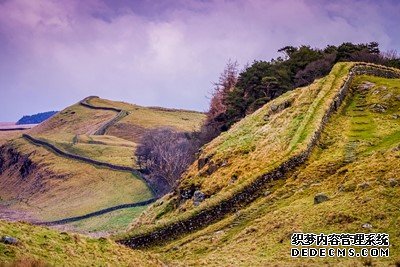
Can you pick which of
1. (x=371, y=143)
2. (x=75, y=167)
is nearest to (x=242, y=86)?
(x=371, y=143)

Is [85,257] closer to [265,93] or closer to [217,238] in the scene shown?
[217,238]

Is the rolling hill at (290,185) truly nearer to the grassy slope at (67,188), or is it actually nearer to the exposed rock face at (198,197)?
the exposed rock face at (198,197)

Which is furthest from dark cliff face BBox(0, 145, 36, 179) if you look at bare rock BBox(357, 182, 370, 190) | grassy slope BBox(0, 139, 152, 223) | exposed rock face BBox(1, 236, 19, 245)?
exposed rock face BBox(1, 236, 19, 245)

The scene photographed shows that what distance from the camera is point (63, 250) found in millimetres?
17766

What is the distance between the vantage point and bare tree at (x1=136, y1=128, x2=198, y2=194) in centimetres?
8681

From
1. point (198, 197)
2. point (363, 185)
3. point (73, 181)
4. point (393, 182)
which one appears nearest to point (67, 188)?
point (73, 181)

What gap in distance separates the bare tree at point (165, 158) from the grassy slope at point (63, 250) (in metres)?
60.8

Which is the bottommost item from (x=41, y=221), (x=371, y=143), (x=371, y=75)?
(x=41, y=221)

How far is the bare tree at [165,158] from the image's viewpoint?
86812 mm

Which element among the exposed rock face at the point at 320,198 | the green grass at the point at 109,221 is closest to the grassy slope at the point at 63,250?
the exposed rock face at the point at 320,198

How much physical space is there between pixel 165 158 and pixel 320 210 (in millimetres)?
Answer: 70852

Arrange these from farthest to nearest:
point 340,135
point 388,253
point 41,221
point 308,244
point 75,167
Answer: point 75,167, point 41,221, point 340,135, point 308,244, point 388,253

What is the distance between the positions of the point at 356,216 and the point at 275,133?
19.8 meters

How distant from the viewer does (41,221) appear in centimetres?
8394
